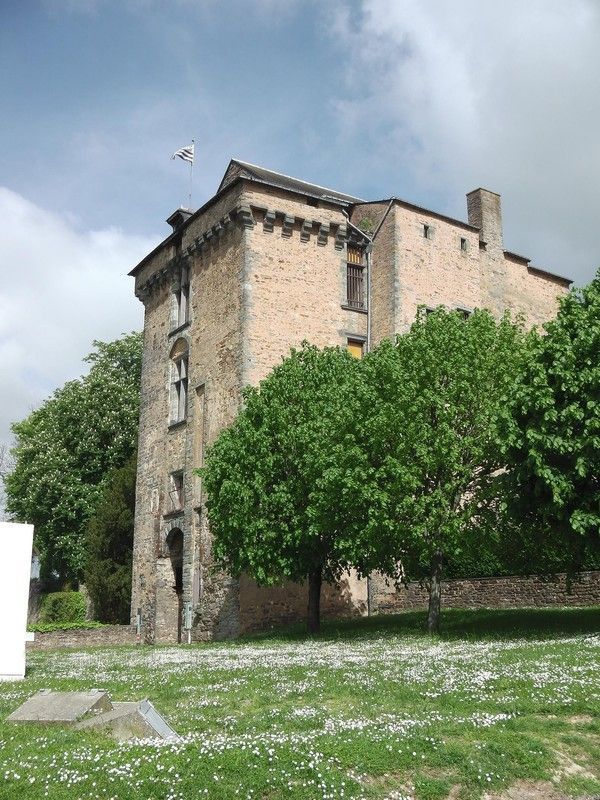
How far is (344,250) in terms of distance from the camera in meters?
34.1

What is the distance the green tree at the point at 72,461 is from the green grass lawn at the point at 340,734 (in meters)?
29.7

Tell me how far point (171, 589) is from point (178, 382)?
8.51 metres

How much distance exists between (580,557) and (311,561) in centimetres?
823

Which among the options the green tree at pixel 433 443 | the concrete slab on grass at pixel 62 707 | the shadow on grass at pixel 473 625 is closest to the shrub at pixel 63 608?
the shadow on grass at pixel 473 625

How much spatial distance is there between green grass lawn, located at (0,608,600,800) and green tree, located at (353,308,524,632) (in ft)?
20.9

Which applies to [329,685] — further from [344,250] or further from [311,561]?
[344,250]

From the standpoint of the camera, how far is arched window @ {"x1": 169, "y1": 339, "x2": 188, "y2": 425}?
35.7m

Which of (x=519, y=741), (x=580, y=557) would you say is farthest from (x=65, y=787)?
(x=580, y=557)

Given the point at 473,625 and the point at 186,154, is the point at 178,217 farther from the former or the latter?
the point at 473,625

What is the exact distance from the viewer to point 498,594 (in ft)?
85.8

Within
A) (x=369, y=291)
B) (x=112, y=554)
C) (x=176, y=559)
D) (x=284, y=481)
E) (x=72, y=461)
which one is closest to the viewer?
(x=284, y=481)

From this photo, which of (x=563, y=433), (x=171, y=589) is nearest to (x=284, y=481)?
(x=563, y=433)

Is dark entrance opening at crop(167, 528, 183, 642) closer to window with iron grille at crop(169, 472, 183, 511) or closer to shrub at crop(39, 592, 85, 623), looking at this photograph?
window with iron grille at crop(169, 472, 183, 511)

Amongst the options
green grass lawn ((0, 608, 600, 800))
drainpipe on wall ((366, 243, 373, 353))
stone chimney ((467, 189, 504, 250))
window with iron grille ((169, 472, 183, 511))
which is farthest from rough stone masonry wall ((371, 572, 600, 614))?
stone chimney ((467, 189, 504, 250))
